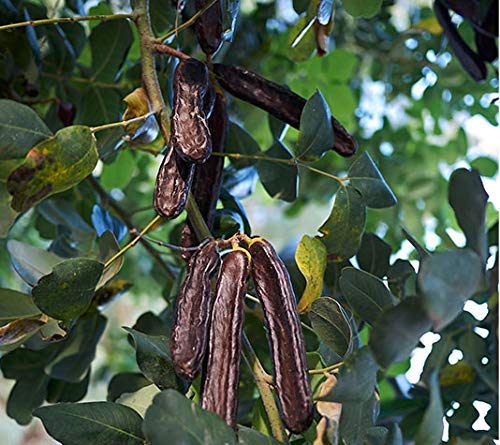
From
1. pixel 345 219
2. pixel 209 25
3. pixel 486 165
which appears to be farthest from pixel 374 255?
pixel 486 165

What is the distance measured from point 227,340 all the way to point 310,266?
10cm

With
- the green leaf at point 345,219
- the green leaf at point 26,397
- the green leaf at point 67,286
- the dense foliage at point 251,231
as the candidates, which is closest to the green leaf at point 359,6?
the dense foliage at point 251,231

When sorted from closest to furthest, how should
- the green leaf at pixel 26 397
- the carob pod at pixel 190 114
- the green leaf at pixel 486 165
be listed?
1. the carob pod at pixel 190 114
2. the green leaf at pixel 26 397
3. the green leaf at pixel 486 165

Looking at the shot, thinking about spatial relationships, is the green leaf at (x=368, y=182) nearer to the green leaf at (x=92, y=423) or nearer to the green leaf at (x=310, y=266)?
the green leaf at (x=310, y=266)

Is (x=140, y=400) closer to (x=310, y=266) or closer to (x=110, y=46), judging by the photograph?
(x=310, y=266)

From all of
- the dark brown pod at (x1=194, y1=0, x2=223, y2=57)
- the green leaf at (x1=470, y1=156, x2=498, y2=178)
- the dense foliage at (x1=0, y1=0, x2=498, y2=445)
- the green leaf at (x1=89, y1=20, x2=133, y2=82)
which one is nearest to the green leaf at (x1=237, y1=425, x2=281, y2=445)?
the dense foliage at (x1=0, y1=0, x2=498, y2=445)

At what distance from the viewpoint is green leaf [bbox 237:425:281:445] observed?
1.11 feet

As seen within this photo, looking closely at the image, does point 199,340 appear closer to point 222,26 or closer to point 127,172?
point 222,26

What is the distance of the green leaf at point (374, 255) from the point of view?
531mm

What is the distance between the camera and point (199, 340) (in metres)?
0.35

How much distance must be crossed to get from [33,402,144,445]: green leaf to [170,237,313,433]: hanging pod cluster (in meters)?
0.05

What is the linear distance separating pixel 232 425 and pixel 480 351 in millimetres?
147

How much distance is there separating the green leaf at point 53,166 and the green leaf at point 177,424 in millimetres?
135

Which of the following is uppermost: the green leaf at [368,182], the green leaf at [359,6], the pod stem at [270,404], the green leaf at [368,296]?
the green leaf at [359,6]
